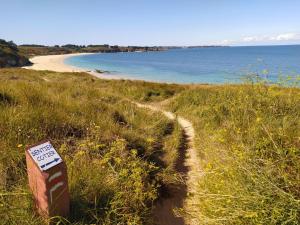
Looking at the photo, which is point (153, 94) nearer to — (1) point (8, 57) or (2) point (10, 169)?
(2) point (10, 169)

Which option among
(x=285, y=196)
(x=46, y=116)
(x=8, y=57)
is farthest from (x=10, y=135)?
(x=8, y=57)

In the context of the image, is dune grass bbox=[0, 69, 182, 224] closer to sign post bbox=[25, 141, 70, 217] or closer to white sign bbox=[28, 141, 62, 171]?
sign post bbox=[25, 141, 70, 217]

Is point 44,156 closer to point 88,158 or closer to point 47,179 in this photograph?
point 47,179

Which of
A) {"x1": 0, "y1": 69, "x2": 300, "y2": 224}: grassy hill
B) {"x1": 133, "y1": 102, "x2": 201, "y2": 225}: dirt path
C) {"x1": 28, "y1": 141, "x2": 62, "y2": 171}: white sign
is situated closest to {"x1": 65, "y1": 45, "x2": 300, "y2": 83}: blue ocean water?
{"x1": 0, "y1": 69, "x2": 300, "y2": 224}: grassy hill

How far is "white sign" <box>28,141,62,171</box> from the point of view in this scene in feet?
8.54

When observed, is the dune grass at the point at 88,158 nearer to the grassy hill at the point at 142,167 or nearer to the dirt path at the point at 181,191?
the grassy hill at the point at 142,167

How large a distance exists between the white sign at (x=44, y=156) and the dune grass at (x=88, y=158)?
581 millimetres

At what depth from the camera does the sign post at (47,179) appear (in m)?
2.60

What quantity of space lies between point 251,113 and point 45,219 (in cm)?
458

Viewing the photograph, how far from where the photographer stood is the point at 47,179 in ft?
8.52

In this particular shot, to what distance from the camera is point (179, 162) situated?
20.3ft

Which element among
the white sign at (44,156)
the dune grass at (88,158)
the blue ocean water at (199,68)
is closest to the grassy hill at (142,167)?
the dune grass at (88,158)

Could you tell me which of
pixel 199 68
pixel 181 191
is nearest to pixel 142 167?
pixel 181 191

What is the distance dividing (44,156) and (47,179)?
0.73ft
